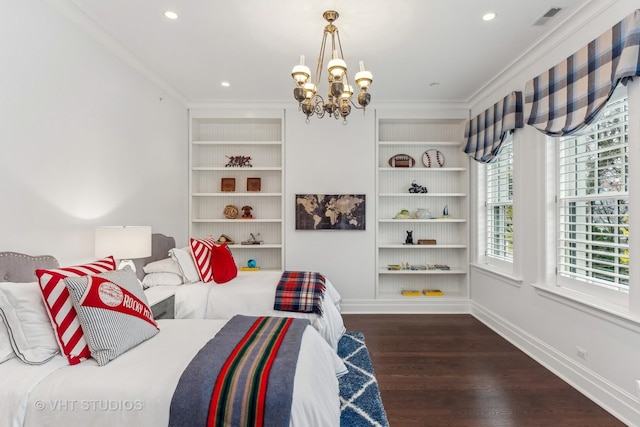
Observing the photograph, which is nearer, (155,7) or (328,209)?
(155,7)

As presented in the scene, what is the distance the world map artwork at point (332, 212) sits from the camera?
440cm

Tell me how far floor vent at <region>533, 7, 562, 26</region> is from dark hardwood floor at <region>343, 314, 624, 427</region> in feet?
9.41

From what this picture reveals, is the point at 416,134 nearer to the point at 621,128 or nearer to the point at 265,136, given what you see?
the point at 265,136

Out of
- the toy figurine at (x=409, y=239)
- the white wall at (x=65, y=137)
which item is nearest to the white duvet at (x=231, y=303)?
the white wall at (x=65, y=137)

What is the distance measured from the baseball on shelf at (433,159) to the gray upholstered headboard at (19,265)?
171 inches

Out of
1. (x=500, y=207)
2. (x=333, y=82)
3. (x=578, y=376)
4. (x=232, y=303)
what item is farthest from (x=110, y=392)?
(x=500, y=207)

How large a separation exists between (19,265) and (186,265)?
134 centimetres

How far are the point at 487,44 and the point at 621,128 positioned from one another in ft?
4.22

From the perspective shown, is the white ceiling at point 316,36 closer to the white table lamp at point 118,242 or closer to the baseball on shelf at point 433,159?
the baseball on shelf at point 433,159

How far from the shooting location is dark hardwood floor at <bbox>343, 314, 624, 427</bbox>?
2.12 meters

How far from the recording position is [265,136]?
189 inches

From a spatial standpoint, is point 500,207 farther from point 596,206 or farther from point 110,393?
point 110,393

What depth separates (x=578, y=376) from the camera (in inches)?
97.4

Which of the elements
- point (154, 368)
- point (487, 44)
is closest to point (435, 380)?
point (154, 368)
